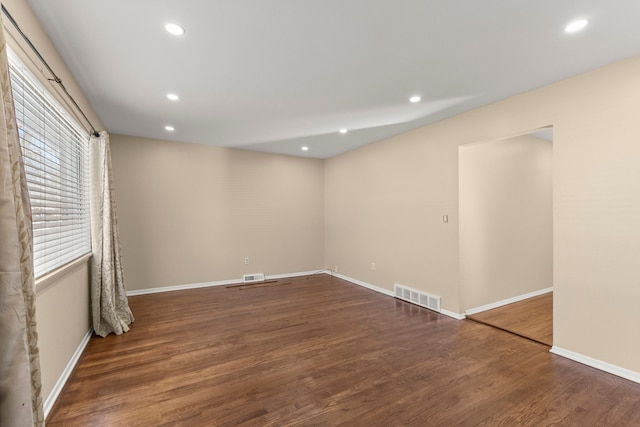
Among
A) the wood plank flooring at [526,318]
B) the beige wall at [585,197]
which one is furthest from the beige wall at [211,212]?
the wood plank flooring at [526,318]

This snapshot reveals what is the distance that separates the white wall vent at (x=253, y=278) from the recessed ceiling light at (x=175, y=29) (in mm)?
4272

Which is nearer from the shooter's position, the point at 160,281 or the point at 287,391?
the point at 287,391

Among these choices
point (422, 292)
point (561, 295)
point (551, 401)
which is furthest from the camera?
point (422, 292)

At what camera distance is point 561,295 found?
2613mm

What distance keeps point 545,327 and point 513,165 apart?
221 cm

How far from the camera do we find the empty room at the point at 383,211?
69.1 inches

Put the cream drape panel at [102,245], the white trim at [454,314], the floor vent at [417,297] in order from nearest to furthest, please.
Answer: the cream drape panel at [102,245] < the white trim at [454,314] < the floor vent at [417,297]

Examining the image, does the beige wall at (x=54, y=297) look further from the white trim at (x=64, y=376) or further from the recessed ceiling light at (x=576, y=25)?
the recessed ceiling light at (x=576, y=25)

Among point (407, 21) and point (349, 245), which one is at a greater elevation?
point (407, 21)

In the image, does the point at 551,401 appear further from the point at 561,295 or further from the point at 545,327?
the point at 545,327

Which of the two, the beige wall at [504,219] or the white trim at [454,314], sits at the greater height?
the beige wall at [504,219]

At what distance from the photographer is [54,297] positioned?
81.7 inches

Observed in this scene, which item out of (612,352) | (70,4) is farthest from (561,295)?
(70,4)

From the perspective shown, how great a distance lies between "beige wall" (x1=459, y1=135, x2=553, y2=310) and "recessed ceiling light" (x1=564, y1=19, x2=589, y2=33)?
5.51 ft
